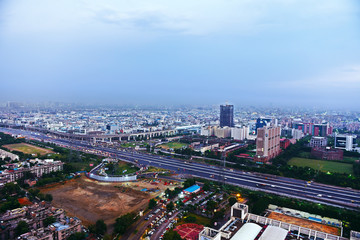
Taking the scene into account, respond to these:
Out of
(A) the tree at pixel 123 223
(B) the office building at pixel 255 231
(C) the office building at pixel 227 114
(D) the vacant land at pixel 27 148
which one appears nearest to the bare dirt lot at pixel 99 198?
(A) the tree at pixel 123 223

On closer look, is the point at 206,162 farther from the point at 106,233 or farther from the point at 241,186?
the point at 106,233

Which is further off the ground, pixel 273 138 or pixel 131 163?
pixel 273 138

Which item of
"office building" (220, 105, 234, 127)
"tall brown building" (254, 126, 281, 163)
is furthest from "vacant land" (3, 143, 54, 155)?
"office building" (220, 105, 234, 127)

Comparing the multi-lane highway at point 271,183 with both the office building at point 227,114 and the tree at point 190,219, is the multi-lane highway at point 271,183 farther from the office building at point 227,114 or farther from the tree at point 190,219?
the office building at point 227,114

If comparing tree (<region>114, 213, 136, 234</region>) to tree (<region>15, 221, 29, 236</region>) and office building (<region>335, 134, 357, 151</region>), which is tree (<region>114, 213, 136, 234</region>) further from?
office building (<region>335, 134, 357, 151</region>)

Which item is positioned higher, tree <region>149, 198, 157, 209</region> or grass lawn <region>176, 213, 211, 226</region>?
tree <region>149, 198, 157, 209</region>

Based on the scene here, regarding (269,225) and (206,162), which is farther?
(206,162)

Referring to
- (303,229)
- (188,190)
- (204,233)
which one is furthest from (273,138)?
(204,233)

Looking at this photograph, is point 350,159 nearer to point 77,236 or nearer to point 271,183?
point 271,183
